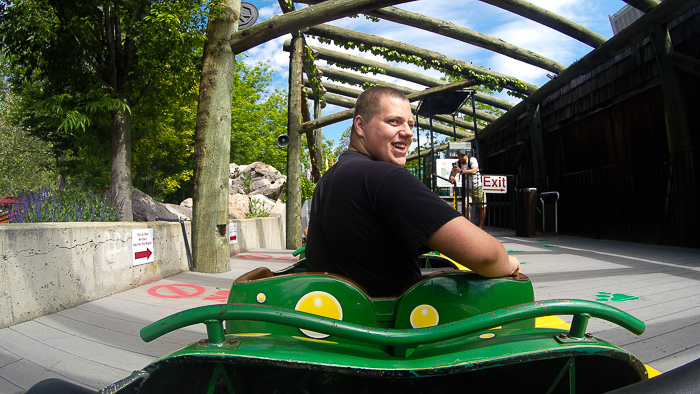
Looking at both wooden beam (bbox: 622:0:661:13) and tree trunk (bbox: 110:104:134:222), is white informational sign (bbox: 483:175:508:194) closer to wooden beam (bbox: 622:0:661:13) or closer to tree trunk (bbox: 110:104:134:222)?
wooden beam (bbox: 622:0:661:13)

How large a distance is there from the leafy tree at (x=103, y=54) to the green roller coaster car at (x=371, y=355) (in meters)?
6.58

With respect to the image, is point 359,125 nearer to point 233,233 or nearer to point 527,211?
point 233,233

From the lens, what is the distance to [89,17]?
→ 24.2 feet

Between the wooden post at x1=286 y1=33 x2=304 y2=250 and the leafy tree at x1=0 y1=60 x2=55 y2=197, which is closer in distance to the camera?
the wooden post at x1=286 y1=33 x2=304 y2=250

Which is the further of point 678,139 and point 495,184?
point 495,184

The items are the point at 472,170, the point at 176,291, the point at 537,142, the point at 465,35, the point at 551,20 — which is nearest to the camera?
the point at 176,291

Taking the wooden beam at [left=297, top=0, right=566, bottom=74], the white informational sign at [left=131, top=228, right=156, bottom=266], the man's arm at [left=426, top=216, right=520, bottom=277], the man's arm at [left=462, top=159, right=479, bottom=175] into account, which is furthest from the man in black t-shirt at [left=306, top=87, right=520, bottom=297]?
the wooden beam at [left=297, top=0, right=566, bottom=74]

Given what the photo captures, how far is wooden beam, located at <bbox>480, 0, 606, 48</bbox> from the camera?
8.60 m

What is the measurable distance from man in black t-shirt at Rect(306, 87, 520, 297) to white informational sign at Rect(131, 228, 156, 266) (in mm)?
4052

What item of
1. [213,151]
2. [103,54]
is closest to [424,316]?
[213,151]

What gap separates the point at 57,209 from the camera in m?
5.11

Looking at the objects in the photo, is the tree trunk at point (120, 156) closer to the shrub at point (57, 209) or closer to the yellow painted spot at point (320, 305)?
the shrub at point (57, 209)

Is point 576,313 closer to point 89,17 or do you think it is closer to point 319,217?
point 319,217

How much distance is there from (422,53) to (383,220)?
458 inches
